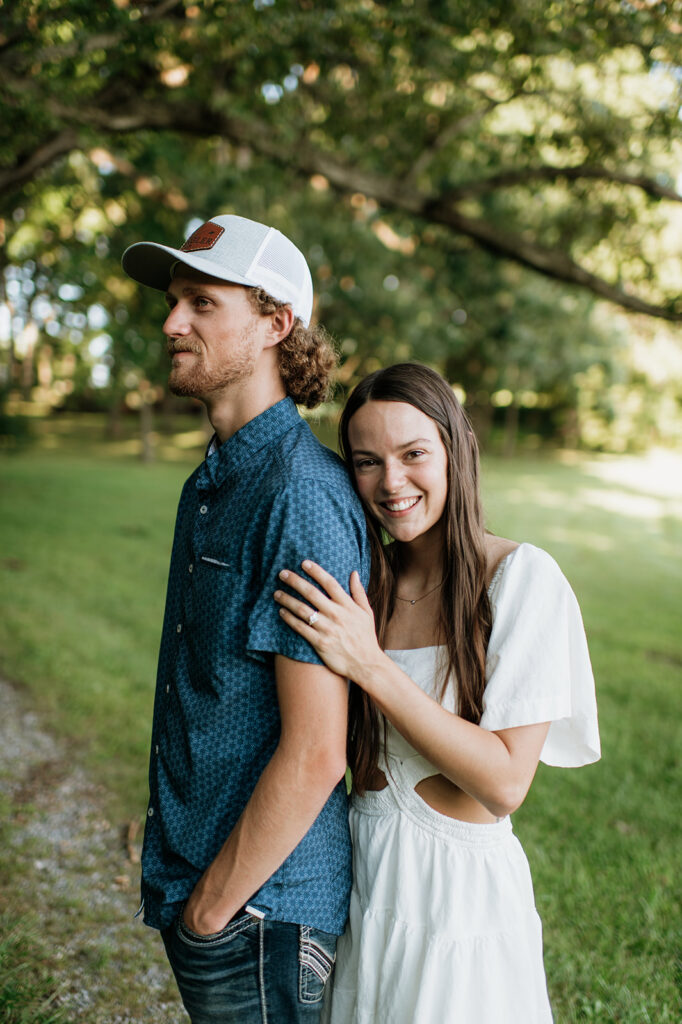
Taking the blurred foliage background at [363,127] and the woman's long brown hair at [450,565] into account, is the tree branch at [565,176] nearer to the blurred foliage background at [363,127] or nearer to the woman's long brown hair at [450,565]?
the blurred foliage background at [363,127]

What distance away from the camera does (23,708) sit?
5898 millimetres

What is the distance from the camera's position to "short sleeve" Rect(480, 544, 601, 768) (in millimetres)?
1723

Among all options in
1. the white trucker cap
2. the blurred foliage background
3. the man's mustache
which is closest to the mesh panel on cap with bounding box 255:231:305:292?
the white trucker cap

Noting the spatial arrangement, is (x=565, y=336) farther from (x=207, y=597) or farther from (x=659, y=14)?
(x=207, y=597)

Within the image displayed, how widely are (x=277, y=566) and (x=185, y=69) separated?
20.7 feet

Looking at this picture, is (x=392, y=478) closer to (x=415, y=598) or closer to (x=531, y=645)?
(x=415, y=598)

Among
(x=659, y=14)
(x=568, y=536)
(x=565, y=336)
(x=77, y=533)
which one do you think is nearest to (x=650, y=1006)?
(x=659, y=14)

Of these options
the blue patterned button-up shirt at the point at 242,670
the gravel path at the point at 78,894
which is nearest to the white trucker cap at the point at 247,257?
the blue patterned button-up shirt at the point at 242,670

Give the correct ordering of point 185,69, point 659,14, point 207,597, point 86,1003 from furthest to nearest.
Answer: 1. point 185,69
2. point 659,14
3. point 86,1003
4. point 207,597

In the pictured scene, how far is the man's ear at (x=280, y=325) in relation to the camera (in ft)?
6.04

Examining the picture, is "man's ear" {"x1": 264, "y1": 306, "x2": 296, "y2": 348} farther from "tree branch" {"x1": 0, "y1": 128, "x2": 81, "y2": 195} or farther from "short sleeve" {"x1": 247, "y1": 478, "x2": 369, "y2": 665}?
"tree branch" {"x1": 0, "y1": 128, "x2": 81, "y2": 195}

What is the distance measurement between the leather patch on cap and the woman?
51 centimetres

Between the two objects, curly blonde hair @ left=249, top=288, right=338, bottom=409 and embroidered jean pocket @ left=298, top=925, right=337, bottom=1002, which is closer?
embroidered jean pocket @ left=298, top=925, right=337, bottom=1002

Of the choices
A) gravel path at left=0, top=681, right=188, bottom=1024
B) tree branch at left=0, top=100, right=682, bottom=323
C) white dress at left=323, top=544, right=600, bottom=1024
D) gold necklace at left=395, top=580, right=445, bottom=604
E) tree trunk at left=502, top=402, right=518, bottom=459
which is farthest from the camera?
tree trunk at left=502, top=402, right=518, bottom=459
